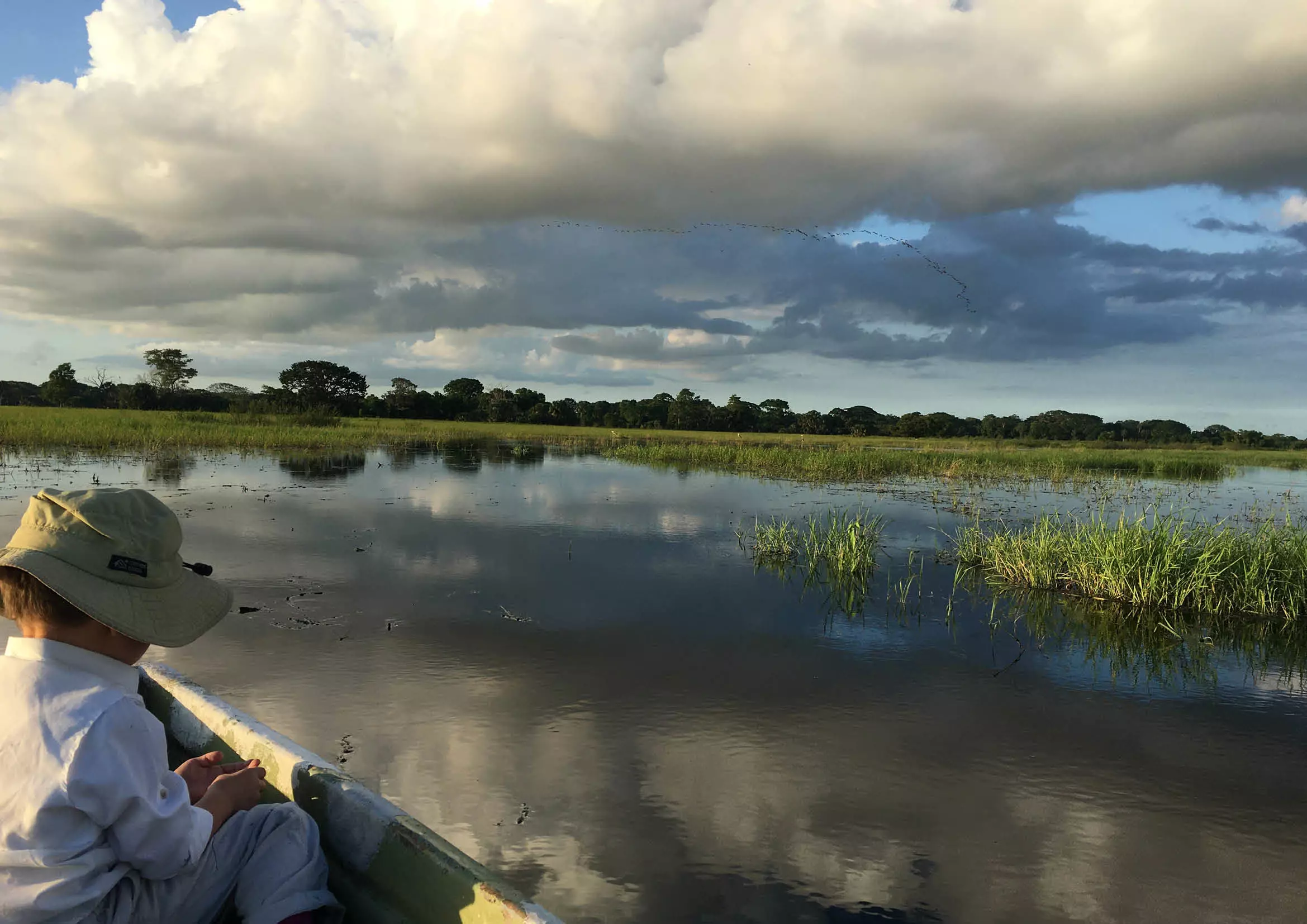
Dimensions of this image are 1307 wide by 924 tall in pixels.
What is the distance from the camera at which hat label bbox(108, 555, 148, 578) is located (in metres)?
1.70

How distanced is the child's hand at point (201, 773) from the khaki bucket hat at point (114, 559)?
548 millimetres

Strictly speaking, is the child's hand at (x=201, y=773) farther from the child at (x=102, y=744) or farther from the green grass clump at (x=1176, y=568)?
the green grass clump at (x=1176, y=568)

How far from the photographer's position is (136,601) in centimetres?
173

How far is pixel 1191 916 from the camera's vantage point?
3350mm

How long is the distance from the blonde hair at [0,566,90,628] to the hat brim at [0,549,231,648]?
0.14 ft

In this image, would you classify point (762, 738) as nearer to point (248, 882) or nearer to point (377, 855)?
point (377, 855)

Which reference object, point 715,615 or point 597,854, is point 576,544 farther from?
point 597,854

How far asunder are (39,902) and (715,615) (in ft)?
21.7

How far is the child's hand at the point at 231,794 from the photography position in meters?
2.00

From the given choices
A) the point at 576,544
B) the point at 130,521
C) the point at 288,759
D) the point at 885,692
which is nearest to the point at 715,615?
the point at 885,692

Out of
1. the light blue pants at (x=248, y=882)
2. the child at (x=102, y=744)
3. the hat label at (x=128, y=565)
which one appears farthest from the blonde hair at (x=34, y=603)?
the light blue pants at (x=248, y=882)

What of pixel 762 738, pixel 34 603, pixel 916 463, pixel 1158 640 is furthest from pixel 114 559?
pixel 916 463

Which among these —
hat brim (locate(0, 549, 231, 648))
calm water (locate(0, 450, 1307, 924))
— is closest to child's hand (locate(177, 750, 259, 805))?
hat brim (locate(0, 549, 231, 648))

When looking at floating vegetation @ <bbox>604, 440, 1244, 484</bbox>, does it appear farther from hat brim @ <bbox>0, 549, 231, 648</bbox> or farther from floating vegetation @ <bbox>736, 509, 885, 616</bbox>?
hat brim @ <bbox>0, 549, 231, 648</bbox>
